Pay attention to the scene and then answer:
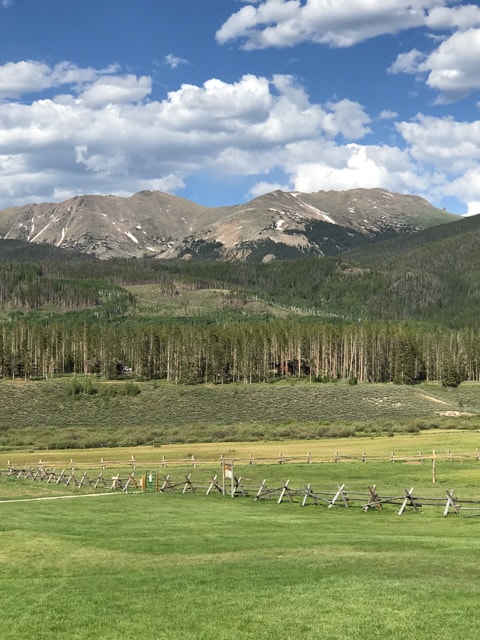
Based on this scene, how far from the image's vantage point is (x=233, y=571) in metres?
21.8

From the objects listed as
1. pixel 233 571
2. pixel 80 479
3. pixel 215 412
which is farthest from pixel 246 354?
pixel 233 571

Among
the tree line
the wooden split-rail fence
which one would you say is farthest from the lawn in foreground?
the tree line

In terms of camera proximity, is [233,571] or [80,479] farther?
[80,479]

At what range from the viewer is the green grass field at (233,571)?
16359mm

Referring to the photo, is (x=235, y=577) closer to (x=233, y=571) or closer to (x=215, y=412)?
(x=233, y=571)

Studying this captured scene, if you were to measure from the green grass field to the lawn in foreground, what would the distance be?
0.17ft

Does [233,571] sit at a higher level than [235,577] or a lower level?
lower

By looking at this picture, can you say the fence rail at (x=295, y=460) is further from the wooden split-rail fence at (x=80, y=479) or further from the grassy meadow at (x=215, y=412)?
the grassy meadow at (x=215, y=412)

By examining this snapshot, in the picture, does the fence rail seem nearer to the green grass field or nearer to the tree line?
the green grass field

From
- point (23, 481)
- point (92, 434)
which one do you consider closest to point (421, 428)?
point (92, 434)

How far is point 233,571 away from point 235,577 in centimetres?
92

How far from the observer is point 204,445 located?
90000 mm

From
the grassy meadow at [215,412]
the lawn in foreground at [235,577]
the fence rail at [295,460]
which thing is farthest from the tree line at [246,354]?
the lawn in foreground at [235,577]

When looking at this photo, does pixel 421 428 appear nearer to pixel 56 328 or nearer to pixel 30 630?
pixel 30 630
